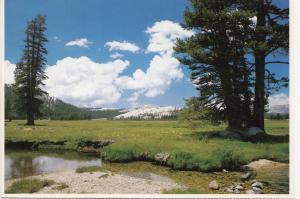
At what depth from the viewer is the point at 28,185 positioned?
13.9 metres

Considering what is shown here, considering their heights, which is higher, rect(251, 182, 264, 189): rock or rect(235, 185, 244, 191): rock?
rect(251, 182, 264, 189): rock

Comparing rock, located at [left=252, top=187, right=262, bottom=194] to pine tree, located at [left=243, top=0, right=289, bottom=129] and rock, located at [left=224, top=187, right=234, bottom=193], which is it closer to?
rock, located at [left=224, top=187, right=234, bottom=193]

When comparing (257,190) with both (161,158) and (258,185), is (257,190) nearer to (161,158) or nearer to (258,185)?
(258,185)

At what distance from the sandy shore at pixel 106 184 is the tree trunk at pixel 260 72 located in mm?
5811

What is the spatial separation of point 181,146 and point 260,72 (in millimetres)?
4796

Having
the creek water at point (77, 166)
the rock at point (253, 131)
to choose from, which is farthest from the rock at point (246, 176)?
the rock at point (253, 131)

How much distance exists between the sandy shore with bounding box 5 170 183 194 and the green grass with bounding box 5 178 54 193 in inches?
8.0

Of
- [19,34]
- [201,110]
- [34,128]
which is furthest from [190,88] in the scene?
[34,128]

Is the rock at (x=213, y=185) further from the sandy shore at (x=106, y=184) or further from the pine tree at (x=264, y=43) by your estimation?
the pine tree at (x=264, y=43)

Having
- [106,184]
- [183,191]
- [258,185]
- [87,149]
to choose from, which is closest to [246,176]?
[258,185]

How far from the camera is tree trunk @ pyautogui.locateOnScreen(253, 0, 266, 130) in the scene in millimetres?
17406

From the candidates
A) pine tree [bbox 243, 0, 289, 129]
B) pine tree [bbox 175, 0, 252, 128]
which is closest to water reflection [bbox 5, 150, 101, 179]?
pine tree [bbox 175, 0, 252, 128]

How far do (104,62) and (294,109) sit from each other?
8.00m

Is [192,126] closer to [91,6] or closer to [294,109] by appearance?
[294,109]
